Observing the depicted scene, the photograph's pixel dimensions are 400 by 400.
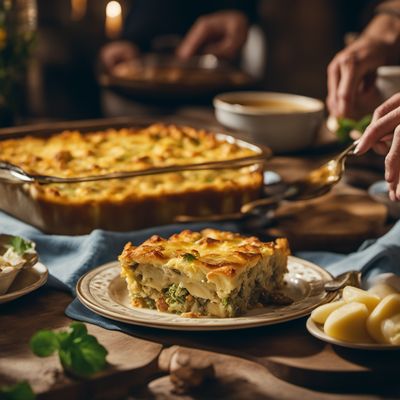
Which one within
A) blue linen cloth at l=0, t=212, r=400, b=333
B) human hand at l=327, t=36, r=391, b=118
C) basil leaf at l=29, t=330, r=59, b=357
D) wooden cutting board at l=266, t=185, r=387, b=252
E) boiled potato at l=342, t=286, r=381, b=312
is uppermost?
human hand at l=327, t=36, r=391, b=118

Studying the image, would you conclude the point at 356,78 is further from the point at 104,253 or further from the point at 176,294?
the point at 176,294

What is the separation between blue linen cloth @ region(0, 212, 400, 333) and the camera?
205 centimetres

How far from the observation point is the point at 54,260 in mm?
2193

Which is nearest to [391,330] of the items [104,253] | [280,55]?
[104,253]

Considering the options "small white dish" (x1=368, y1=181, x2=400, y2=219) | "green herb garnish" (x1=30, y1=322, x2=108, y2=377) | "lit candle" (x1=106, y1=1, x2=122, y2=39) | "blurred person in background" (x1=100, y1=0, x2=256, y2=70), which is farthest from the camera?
"lit candle" (x1=106, y1=1, x2=122, y2=39)

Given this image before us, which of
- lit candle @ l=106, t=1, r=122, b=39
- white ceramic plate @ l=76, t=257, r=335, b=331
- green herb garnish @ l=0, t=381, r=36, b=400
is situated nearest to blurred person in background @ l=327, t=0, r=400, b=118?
white ceramic plate @ l=76, t=257, r=335, b=331

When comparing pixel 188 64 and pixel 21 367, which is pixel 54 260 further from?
pixel 188 64

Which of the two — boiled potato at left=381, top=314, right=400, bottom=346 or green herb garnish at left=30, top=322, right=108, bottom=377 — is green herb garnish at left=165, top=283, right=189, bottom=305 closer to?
green herb garnish at left=30, top=322, right=108, bottom=377

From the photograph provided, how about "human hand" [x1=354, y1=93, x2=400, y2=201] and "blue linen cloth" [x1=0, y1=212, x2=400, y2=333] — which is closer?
"human hand" [x1=354, y1=93, x2=400, y2=201]

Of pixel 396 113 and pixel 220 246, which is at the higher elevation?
pixel 396 113

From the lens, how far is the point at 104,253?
213 cm

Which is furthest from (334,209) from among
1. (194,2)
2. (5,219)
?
(194,2)

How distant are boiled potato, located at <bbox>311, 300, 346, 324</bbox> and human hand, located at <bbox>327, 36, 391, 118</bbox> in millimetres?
1343

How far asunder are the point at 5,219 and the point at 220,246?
2.63ft
